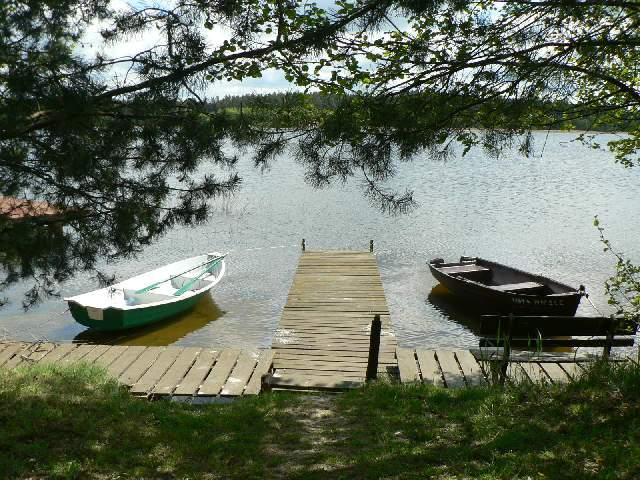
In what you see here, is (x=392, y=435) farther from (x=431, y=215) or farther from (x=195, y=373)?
(x=431, y=215)

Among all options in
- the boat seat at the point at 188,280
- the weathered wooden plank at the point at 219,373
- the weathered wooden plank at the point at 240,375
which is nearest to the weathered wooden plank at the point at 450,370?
the weathered wooden plank at the point at 240,375

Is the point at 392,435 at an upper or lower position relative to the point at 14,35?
lower

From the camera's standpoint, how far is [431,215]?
24516 millimetres

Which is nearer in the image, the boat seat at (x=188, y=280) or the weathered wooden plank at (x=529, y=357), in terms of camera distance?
the weathered wooden plank at (x=529, y=357)

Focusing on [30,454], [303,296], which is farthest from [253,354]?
[30,454]

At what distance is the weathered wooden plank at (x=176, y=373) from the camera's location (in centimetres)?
725

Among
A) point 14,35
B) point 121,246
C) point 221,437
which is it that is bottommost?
point 221,437

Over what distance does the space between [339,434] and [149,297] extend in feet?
31.2

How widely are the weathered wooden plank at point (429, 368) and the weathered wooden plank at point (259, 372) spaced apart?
204cm

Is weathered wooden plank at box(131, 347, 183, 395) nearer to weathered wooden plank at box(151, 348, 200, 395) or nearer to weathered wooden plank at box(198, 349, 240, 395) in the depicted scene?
weathered wooden plank at box(151, 348, 200, 395)

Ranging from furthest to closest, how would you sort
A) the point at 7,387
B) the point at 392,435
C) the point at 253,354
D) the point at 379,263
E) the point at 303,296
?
the point at 379,263 < the point at 303,296 < the point at 253,354 < the point at 7,387 < the point at 392,435

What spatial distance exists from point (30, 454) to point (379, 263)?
14.6 m

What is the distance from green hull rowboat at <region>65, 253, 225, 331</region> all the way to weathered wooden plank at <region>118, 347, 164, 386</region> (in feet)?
7.92

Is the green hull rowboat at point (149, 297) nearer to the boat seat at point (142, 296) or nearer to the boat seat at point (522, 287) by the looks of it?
the boat seat at point (142, 296)
